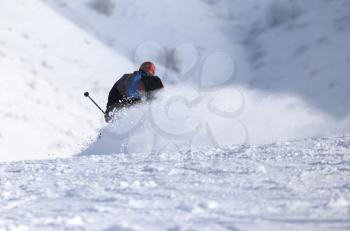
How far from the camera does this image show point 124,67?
1446 cm

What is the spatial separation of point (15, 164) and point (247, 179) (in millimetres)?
2864

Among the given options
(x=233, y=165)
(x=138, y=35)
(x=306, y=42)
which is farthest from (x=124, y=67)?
(x=233, y=165)

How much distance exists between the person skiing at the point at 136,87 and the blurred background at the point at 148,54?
3.51 m

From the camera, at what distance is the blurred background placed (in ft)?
→ 39.1

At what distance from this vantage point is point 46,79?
1315 centimetres

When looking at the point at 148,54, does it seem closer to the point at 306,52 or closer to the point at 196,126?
the point at 306,52

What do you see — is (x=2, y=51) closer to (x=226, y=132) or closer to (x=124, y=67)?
A: (x=124, y=67)

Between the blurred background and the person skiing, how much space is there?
11.5 ft

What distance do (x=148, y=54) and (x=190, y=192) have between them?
39.3ft

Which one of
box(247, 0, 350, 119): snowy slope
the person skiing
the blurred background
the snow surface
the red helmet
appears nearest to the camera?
the snow surface

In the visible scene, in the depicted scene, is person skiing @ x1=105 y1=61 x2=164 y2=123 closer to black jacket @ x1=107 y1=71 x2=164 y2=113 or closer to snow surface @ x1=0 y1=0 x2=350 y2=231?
black jacket @ x1=107 y1=71 x2=164 y2=113

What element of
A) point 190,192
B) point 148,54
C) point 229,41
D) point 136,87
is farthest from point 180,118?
point 229,41

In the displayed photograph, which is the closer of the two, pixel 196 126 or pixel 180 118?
pixel 196 126

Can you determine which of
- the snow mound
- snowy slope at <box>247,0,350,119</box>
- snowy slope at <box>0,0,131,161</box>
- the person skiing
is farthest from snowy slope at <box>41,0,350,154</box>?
the person skiing
